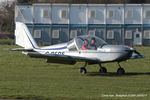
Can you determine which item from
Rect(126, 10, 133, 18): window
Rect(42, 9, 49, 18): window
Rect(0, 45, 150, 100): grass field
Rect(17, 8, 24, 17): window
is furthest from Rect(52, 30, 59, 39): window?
Rect(0, 45, 150, 100): grass field

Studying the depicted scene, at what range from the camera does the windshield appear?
58.3 feet

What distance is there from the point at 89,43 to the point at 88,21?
36656 millimetres

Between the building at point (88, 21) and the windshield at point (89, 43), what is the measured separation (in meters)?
35.9

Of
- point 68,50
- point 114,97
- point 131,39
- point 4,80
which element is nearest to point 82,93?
point 114,97

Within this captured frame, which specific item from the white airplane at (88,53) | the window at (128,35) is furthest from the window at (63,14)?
the white airplane at (88,53)

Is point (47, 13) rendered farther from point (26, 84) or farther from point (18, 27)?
point (26, 84)

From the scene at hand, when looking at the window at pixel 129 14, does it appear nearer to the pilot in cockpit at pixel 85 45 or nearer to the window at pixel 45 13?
the window at pixel 45 13

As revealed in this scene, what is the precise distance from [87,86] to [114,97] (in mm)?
2446

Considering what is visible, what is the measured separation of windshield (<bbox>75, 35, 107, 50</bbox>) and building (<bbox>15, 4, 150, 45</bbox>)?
35930mm

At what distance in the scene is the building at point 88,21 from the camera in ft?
176

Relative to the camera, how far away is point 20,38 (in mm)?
20328

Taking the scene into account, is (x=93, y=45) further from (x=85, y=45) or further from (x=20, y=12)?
(x=20, y=12)

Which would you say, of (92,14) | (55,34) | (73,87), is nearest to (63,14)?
(55,34)

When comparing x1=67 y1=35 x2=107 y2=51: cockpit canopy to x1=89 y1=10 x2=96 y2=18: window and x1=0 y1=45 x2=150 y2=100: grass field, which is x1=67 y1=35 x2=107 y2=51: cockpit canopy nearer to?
x1=0 y1=45 x2=150 y2=100: grass field
